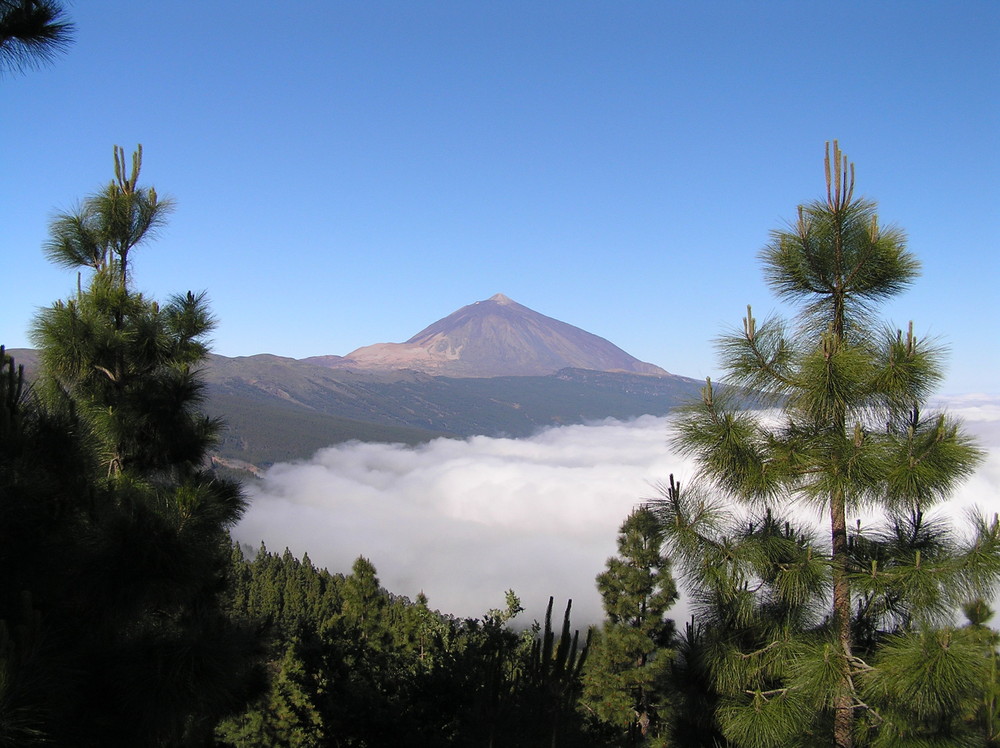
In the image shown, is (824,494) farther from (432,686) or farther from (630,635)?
(630,635)

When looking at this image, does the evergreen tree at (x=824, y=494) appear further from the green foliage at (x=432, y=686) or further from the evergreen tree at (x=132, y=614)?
the evergreen tree at (x=132, y=614)

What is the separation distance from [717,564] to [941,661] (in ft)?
6.01

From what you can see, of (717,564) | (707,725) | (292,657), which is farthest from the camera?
(292,657)

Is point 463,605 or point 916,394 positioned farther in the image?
point 463,605

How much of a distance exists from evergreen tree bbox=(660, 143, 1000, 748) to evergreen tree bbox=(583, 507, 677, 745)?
528 inches

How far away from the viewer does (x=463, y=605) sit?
177 metres

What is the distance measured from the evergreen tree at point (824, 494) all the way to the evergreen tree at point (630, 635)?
44.0 feet

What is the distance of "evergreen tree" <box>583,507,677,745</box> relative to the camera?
20.0 meters

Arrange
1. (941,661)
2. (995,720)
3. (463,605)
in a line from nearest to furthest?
(941,661) < (995,720) < (463,605)

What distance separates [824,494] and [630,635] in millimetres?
15742

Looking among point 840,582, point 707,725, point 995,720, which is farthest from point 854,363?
point 995,720

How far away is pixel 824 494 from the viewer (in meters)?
6.15

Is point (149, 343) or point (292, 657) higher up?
point (149, 343)

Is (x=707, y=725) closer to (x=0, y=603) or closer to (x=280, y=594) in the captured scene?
(x=0, y=603)
